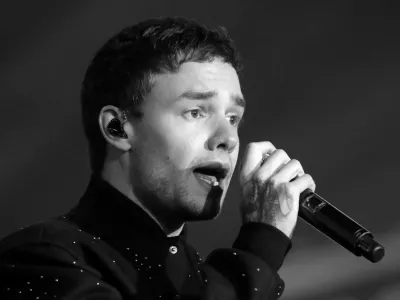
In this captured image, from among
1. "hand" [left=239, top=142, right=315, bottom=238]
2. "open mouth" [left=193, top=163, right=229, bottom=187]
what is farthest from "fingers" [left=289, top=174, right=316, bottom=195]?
"open mouth" [left=193, top=163, right=229, bottom=187]

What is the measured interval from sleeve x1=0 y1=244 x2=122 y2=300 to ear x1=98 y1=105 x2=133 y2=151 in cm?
22

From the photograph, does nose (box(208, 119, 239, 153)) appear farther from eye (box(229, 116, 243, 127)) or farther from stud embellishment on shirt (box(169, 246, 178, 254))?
stud embellishment on shirt (box(169, 246, 178, 254))

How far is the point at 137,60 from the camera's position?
1.18 meters

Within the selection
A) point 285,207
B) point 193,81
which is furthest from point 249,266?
point 193,81

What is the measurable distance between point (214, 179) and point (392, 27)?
1261 mm

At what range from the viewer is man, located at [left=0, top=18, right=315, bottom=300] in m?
1.01

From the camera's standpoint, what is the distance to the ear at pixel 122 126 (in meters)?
1.15

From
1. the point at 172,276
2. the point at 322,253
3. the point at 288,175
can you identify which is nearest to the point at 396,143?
the point at 322,253

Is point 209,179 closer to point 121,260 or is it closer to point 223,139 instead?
point 223,139

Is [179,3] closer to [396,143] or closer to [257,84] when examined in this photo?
[257,84]

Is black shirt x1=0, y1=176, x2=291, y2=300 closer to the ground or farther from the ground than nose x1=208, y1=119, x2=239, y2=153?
closer to the ground

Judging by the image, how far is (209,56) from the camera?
1.18 m

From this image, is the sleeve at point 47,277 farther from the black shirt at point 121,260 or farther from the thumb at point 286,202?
the thumb at point 286,202

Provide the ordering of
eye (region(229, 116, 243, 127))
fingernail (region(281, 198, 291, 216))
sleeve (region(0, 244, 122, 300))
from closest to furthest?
sleeve (region(0, 244, 122, 300))
fingernail (region(281, 198, 291, 216))
eye (region(229, 116, 243, 127))
